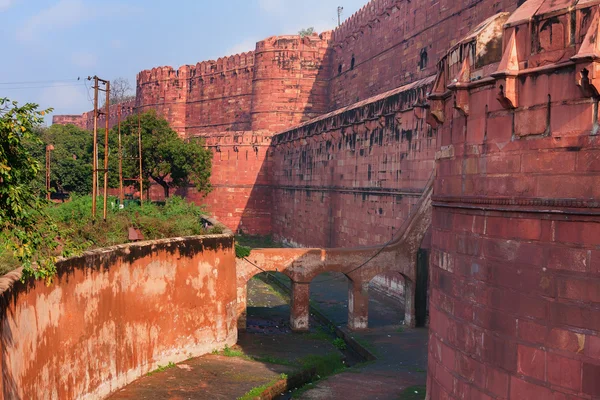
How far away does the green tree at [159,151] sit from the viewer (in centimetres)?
2741

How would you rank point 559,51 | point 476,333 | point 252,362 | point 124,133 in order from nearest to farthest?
1. point 559,51
2. point 476,333
3. point 252,362
4. point 124,133

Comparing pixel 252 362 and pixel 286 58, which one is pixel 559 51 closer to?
pixel 252 362

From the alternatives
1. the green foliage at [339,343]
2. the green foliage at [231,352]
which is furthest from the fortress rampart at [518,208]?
the green foliage at [339,343]

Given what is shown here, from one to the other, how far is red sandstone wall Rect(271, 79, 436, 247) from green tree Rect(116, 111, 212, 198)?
434cm

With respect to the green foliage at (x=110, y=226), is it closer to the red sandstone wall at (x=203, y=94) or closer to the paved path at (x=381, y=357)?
the paved path at (x=381, y=357)

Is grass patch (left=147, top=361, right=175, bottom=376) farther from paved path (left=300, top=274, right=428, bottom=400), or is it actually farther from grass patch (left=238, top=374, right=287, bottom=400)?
paved path (left=300, top=274, right=428, bottom=400)

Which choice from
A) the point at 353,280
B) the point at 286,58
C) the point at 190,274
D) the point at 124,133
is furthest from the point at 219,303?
the point at 286,58

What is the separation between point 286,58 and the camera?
35156mm

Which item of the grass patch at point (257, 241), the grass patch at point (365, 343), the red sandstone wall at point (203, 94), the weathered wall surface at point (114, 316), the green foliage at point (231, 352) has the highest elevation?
the red sandstone wall at point (203, 94)

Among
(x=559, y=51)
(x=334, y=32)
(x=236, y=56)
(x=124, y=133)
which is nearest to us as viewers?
(x=559, y=51)

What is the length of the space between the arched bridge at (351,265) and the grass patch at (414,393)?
4816 mm

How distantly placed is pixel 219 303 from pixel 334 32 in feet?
77.2

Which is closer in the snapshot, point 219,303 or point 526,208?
point 526,208

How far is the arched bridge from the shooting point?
51.9 feet
